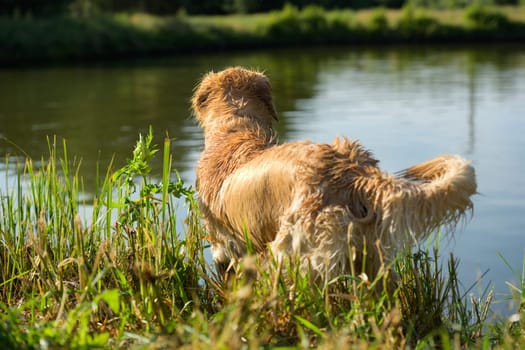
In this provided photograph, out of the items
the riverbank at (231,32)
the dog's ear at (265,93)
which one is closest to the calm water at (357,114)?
the dog's ear at (265,93)

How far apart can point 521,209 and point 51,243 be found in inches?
210

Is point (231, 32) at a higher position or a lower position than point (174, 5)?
lower

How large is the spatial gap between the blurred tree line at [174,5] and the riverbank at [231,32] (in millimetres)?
3372

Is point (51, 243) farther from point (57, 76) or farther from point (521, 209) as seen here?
point (57, 76)

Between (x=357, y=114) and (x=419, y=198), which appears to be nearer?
(x=419, y=198)

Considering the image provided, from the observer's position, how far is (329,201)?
363 centimetres

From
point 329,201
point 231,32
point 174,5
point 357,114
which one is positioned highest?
point 174,5

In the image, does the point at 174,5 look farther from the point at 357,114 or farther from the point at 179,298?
the point at 179,298

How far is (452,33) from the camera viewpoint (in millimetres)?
38312

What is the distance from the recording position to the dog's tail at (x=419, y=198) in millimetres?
3395

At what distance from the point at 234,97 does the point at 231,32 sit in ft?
103

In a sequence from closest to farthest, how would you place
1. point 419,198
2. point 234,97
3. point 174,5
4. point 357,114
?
point 419,198 < point 234,97 < point 357,114 < point 174,5

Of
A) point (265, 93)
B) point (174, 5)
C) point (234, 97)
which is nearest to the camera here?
point (234, 97)

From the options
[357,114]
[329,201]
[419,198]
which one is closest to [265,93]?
[329,201]
